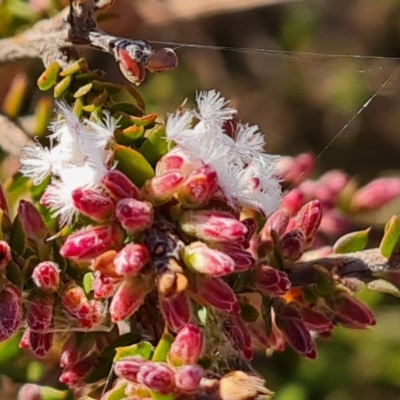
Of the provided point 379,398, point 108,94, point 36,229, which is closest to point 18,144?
point 108,94

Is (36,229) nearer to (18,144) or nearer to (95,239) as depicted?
(95,239)

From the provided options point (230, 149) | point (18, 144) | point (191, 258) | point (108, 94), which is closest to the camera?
point (191, 258)

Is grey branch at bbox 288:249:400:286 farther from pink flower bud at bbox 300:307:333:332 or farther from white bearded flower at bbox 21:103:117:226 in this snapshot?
white bearded flower at bbox 21:103:117:226

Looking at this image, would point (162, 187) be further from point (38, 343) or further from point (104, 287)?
point (38, 343)

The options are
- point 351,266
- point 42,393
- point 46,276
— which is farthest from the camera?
point 42,393

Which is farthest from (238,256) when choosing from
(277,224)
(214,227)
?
(277,224)

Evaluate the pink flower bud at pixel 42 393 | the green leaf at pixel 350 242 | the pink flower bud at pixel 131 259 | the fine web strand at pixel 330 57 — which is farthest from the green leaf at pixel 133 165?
the fine web strand at pixel 330 57
